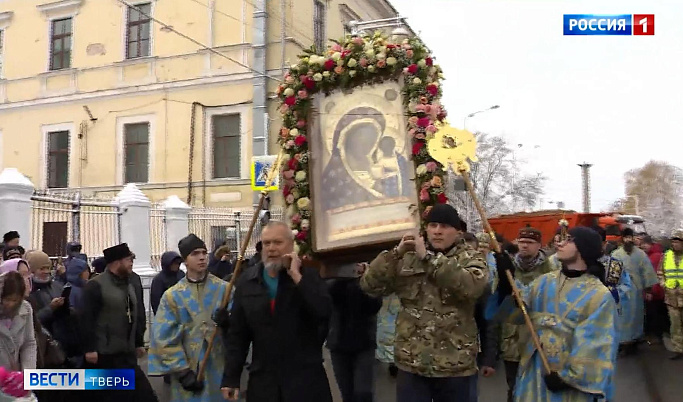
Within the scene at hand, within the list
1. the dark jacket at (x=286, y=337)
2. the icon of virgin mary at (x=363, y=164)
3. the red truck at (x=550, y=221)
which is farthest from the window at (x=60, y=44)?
the dark jacket at (x=286, y=337)

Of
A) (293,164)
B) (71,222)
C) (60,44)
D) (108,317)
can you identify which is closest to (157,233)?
(71,222)

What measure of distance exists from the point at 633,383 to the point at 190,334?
5710mm

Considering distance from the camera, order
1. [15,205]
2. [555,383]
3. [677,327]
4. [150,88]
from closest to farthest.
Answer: [555,383] → [15,205] → [677,327] → [150,88]

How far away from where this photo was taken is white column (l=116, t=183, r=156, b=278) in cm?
1204

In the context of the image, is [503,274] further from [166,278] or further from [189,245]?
[166,278]

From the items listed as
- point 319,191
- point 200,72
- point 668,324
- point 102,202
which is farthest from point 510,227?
point 319,191

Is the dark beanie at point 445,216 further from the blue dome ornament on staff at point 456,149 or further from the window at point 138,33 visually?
the window at point 138,33

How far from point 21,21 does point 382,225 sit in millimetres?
20742

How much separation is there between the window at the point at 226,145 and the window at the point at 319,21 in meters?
3.76

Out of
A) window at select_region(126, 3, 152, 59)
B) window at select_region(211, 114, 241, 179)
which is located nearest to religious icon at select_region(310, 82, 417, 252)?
window at select_region(211, 114, 241, 179)

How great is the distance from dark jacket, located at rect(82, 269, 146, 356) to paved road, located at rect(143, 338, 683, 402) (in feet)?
7.15

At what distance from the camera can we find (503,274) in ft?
13.3

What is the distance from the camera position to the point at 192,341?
4.84 meters

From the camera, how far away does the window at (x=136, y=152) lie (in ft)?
66.2
